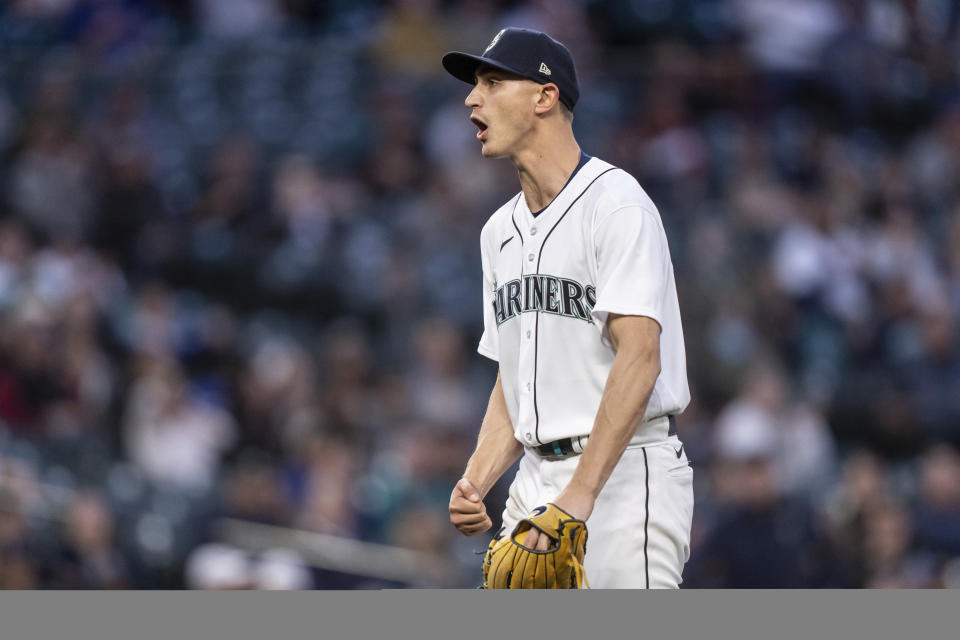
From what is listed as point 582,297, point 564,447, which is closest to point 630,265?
point 582,297

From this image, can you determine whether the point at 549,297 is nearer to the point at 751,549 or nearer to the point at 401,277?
the point at 751,549

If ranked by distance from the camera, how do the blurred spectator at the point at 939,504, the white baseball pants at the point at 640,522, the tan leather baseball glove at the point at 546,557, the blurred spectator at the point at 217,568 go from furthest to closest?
1. the blurred spectator at the point at 939,504
2. the blurred spectator at the point at 217,568
3. the white baseball pants at the point at 640,522
4. the tan leather baseball glove at the point at 546,557

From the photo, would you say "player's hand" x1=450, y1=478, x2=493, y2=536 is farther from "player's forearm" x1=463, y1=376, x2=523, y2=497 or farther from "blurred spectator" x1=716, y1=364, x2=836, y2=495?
"blurred spectator" x1=716, y1=364, x2=836, y2=495

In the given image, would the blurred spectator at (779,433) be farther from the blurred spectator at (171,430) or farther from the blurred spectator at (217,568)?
the blurred spectator at (171,430)

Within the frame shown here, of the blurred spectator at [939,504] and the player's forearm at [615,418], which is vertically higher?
the blurred spectator at [939,504]

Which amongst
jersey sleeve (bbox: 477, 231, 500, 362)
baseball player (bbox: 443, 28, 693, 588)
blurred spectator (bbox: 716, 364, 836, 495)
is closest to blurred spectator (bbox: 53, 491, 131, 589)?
blurred spectator (bbox: 716, 364, 836, 495)

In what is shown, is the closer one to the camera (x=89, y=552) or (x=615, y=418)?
(x=615, y=418)

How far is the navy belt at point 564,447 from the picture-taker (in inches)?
113

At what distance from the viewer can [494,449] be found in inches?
122

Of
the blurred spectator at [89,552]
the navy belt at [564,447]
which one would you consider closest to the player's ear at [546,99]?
the navy belt at [564,447]

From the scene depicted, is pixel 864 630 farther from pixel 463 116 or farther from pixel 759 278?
pixel 463 116

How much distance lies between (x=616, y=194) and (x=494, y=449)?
72cm

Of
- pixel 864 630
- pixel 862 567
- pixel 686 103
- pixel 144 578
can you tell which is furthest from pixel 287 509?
pixel 864 630

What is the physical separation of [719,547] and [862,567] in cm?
102
